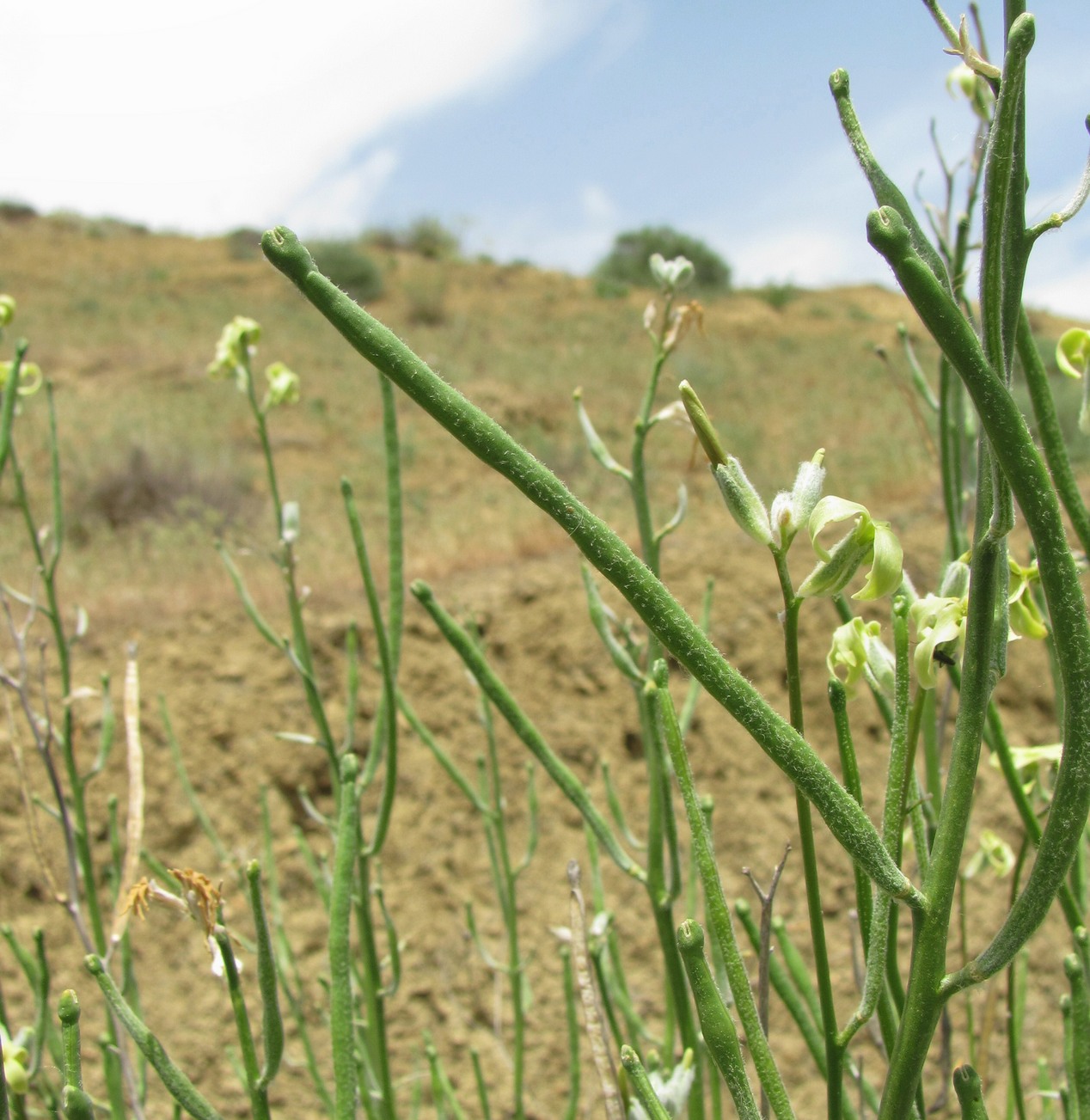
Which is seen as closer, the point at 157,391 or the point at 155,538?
the point at 155,538

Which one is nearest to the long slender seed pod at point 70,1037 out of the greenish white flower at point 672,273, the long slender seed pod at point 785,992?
the long slender seed pod at point 785,992

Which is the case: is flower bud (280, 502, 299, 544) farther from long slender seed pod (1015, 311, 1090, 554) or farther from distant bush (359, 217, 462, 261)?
distant bush (359, 217, 462, 261)

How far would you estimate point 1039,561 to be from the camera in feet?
1.01

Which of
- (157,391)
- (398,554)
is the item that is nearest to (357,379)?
(157,391)

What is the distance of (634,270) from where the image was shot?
1919 cm

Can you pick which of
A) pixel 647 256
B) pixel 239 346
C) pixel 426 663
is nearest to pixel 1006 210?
pixel 239 346

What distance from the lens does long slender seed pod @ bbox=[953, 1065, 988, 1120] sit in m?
0.44

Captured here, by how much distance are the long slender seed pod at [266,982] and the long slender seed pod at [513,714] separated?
0.57 feet

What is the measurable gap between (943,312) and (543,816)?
2.74 metres

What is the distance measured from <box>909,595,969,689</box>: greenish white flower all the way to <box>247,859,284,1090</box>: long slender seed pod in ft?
1.11

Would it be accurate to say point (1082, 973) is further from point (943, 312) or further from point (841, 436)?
point (841, 436)

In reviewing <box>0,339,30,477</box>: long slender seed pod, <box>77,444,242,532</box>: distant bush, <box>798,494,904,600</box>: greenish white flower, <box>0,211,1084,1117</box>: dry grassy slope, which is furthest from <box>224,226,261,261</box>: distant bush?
<box>798,494,904,600</box>: greenish white flower

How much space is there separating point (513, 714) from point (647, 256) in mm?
20038

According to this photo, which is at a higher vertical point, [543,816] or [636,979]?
[543,816]
